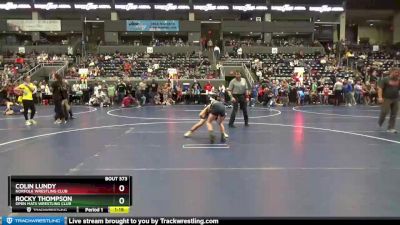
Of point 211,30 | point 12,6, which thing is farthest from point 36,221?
point 211,30

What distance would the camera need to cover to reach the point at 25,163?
24.0ft

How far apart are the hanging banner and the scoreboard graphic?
39861 mm

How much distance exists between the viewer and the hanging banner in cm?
4216

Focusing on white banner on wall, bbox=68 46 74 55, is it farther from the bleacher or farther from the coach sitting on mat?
the coach sitting on mat

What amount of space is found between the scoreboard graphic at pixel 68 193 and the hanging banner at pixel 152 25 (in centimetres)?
3986

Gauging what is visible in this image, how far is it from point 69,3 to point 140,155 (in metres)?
38.2

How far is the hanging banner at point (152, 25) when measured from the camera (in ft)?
138

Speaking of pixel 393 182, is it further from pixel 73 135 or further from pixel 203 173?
pixel 73 135

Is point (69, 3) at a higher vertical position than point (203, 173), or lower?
higher

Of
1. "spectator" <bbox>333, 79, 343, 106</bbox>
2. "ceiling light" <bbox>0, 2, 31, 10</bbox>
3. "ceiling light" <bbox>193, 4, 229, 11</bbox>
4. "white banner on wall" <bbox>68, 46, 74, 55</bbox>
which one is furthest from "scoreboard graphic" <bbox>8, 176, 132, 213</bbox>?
"ceiling light" <bbox>0, 2, 31, 10</bbox>

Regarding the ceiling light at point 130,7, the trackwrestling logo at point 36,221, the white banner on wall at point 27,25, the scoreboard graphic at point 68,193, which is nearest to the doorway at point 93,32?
the ceiling light at point 130,7

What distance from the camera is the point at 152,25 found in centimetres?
4219

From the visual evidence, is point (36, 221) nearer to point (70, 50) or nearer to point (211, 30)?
point (70, 50)

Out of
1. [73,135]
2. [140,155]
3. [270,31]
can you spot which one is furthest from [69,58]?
[140,155]
